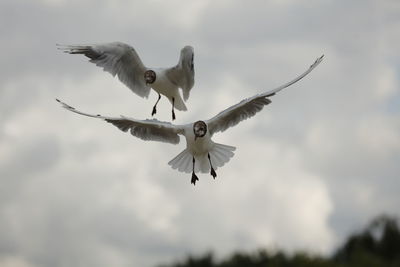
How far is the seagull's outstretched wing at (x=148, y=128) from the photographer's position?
12.8 m

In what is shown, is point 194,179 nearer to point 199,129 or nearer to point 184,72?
point 199,129

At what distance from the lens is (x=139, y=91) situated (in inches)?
577

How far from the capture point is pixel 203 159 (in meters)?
13.0

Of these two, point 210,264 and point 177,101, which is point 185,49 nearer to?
point 177,101

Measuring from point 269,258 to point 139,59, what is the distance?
23.8 meters

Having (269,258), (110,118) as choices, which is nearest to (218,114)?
(110,118)

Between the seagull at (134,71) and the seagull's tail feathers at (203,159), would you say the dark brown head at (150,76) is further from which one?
the seagull's tail feathers at (203,159)

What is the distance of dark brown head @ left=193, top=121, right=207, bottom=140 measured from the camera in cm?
1253

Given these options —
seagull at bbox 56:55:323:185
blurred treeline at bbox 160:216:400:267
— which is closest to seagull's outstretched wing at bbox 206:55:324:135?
seagull at bbox 56:55:323:185

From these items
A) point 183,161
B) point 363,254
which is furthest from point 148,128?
point 363,254

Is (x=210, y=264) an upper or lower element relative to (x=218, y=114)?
upper

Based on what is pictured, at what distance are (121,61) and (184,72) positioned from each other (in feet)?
4.26

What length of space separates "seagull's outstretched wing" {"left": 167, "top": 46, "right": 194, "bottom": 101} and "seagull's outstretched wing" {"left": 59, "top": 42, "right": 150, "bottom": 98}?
0.81 m

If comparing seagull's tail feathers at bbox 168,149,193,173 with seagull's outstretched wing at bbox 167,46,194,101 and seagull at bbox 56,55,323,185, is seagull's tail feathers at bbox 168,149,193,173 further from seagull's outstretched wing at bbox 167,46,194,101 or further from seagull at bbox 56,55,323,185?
seagull's outstretched wing at bbox 167,46,194,101
